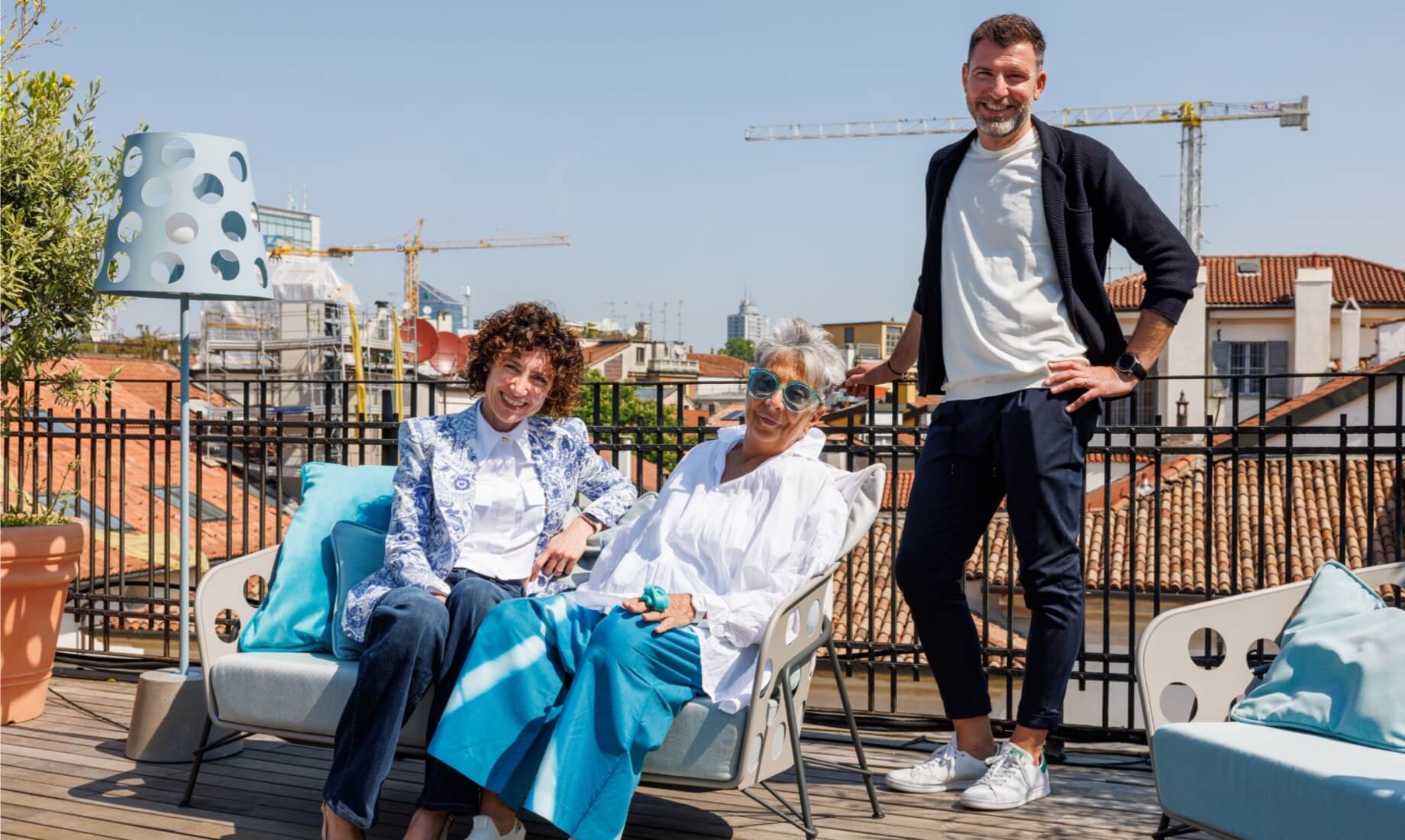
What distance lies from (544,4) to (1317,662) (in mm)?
6900

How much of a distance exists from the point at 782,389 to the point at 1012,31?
3.46 ft

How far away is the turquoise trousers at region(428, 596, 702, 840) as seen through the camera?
8.23 feet

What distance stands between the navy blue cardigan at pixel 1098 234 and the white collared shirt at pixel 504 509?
1512mm

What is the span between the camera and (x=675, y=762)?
103 inches

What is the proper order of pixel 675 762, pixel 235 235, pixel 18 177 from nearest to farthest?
pixel 675 762 < pixel 235 235 < pixel 18 177

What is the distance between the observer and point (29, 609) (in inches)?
164

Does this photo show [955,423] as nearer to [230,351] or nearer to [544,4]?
[544,4]

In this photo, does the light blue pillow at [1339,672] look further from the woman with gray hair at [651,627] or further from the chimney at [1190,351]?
the chimney at [1190,351]

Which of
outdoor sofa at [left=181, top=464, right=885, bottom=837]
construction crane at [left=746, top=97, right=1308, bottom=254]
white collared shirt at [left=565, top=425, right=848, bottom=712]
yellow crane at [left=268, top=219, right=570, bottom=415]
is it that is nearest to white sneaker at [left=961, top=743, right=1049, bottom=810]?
outdoor sofa at [left=181, top=464, right=885, bottom=837]

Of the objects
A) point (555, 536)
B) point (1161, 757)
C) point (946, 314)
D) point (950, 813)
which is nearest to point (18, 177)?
point (555, 536)

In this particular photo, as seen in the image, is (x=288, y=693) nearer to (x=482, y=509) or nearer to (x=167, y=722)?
(x=482, y=509)

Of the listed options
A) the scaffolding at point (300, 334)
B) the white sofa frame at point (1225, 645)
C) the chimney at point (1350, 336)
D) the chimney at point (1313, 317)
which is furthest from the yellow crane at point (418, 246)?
the white sofa frame at point (1225, 645)

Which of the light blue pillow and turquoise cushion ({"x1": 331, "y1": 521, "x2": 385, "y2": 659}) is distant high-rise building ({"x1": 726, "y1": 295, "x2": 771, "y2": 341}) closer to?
turquoise cushion ({"x1": 331, "y1": 521, "x2": 385, "y2": 659})

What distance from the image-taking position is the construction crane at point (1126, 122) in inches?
2940
